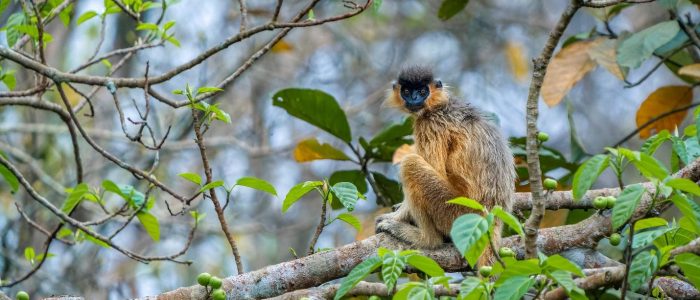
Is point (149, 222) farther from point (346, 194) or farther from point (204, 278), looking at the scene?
point (346, 194)

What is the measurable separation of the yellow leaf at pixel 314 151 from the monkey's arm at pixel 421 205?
3.28 feet

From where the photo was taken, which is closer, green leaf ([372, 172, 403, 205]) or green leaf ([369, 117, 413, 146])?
green leaf ([369, 117, 413, 146])

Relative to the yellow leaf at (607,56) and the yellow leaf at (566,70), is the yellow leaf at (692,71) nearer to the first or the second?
the yellow leaf at (607,56)

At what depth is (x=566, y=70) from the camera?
634 cm

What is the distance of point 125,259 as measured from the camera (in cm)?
1245

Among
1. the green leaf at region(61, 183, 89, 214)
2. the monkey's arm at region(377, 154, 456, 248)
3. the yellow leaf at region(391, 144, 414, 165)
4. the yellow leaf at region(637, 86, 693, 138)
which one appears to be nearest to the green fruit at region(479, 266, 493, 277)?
the monkey's arm at region(377, 154, 456, 248)

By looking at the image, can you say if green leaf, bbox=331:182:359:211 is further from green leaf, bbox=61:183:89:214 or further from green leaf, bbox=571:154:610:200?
green leaf, bbox=61:183:89:214

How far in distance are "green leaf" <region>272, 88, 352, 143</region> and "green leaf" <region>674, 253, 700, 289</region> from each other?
131 inches

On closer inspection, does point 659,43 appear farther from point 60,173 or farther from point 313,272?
point 60,173

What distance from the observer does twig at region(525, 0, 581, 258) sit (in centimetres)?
331

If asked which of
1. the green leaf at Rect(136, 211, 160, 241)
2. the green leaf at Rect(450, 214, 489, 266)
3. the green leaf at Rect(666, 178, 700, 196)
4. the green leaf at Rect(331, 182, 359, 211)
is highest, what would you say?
the green leaf at Rect(136, 211, 160, 241)

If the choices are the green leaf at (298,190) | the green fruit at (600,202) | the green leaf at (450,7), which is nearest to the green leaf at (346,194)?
the green leaf at (298,190)

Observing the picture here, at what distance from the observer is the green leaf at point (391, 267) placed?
10.0 feet

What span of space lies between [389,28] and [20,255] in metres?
8.25
